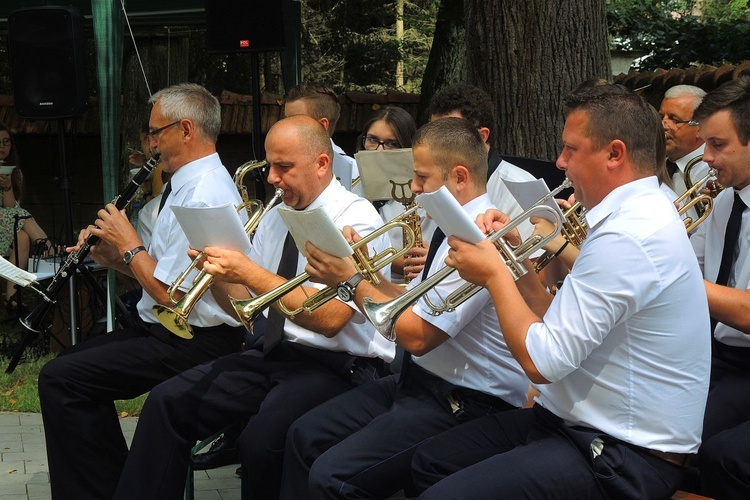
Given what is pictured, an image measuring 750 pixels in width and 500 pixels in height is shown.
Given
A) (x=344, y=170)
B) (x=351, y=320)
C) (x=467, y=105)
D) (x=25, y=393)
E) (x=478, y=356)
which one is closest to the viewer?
(x=478, y=356)

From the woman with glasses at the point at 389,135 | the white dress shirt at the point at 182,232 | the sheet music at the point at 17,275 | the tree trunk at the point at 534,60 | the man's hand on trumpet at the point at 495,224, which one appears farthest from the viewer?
the tree trunk at the point at 534,60

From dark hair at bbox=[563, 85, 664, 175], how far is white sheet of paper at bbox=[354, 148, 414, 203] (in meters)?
1.76

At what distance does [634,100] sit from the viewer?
2814 mm

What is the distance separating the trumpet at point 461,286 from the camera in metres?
2.90

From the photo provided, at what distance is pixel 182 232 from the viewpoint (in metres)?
4.23

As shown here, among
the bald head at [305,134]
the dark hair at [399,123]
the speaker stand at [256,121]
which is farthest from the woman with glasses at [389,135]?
the speaker stand at [256,121]

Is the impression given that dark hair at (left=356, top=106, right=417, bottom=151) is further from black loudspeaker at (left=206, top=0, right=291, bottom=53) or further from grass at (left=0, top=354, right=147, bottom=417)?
grass at (left=0, top=354, right=147, bottom=417)

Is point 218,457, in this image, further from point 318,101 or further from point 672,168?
point 672,168

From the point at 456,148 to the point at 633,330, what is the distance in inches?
44.8

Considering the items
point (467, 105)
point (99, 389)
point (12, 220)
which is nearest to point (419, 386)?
point (99, 389)

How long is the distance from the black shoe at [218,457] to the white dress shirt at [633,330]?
9.47ft

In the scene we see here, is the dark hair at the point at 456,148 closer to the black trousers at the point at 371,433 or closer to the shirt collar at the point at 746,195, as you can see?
the black trousers at the point at 371,433

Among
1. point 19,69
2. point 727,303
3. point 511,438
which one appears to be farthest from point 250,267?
point 19,69

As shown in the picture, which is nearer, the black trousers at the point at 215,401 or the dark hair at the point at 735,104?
the dark hair at the point at 735,104
